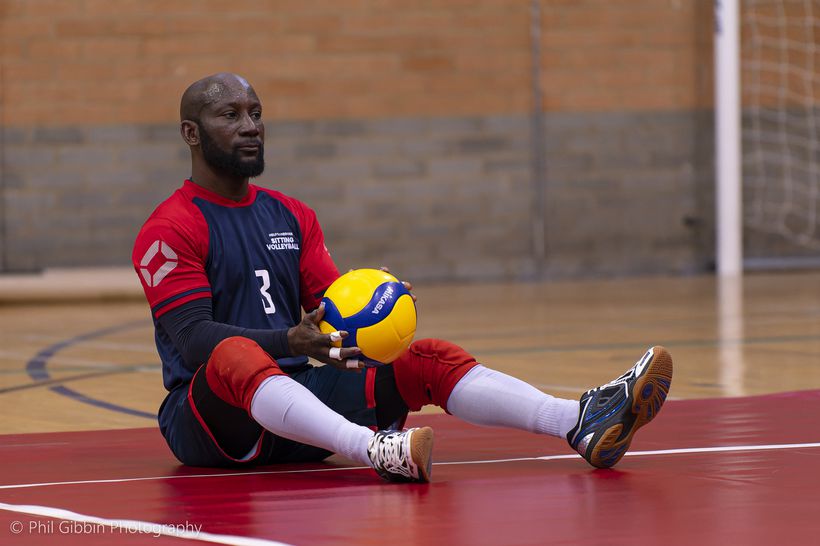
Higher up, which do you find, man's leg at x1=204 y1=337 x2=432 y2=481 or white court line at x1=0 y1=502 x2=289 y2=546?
man's leg at x1=204 y1=337 x2=432 y2=481

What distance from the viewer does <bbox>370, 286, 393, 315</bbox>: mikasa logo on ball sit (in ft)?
12.9

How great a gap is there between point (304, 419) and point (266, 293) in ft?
2.20

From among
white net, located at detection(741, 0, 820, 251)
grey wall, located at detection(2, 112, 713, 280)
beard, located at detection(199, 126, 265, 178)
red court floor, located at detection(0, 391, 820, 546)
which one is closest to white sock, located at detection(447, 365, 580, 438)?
red court floor, located at detection(0, 391, 820, 546)

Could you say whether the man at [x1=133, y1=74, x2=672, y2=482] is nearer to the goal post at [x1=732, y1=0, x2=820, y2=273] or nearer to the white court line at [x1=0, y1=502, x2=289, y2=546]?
the white court line at [x1=0, y1=502, x2=289, y2=546]

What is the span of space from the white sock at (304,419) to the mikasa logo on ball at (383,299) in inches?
12.1

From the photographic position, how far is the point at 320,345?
3818mm

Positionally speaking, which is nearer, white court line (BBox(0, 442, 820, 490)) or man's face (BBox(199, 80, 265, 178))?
white court line (BBox(0, 442, 820, 490))

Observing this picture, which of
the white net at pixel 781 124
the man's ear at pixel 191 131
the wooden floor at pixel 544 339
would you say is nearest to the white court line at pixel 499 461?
the man's ear at pixel 191 131

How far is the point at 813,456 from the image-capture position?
4.16 m

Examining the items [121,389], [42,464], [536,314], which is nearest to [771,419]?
[42,464]

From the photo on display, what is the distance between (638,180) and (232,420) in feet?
32.3

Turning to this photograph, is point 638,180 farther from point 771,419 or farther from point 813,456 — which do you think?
point 813,456

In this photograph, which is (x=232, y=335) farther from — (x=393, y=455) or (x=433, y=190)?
(x=433, y=190)

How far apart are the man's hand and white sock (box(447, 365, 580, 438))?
1.24ft
